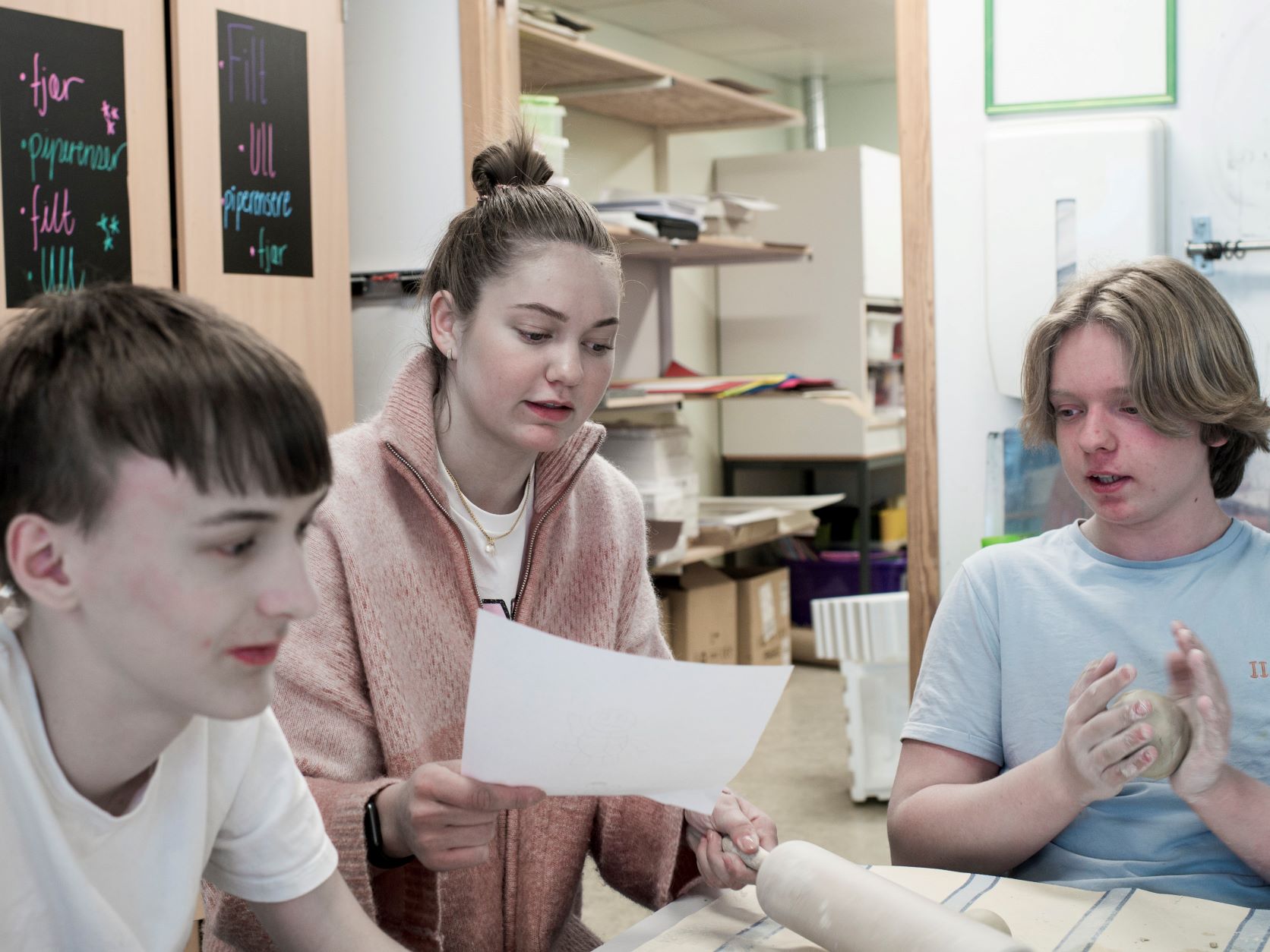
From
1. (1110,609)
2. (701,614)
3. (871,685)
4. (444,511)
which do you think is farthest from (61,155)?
(701,614)

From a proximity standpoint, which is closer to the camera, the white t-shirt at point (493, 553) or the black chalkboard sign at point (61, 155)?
the white t-shirt at point (493, 553)

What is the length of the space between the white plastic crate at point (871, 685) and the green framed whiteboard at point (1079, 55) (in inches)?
55.7

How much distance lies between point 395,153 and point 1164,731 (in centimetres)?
219

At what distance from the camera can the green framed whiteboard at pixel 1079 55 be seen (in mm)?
2191

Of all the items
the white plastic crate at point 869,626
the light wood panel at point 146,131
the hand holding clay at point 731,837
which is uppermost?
the light wood panel at point 146,131

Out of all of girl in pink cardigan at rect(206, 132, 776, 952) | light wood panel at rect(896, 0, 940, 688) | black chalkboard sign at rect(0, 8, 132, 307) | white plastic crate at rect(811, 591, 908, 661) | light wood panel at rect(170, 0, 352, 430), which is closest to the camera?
girl in pink cardigan at rect(206, 132, 776, 952)

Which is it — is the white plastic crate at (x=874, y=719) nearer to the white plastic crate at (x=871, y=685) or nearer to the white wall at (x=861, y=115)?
the white plastic crate at (x=871, y=685)

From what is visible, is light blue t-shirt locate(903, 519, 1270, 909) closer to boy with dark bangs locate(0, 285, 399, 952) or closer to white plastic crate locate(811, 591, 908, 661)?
boy with dark bangs locate(0, 285, 399, 952)

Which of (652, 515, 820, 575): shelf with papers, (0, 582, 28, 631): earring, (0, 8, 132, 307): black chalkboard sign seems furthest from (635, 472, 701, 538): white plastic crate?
(0, 582, 28, 631): earring

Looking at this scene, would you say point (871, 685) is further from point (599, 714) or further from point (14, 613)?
point (14, 613)

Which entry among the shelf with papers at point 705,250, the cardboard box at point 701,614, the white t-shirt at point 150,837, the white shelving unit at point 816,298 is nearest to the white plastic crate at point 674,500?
the cardboard box at point 701,614

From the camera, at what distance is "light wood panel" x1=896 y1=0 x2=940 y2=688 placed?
238 centimetres

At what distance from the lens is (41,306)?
2.88 feet

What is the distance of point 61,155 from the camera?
2.03 meters
